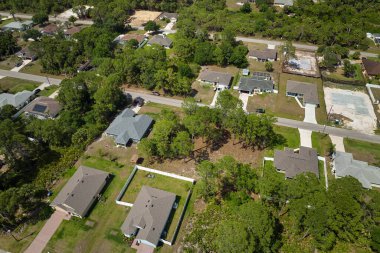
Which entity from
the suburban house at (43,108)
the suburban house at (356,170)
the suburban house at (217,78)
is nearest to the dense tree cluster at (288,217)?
the suburban house at (356,170)

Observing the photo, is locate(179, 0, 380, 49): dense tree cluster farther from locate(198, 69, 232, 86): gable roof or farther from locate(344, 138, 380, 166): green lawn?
locate(344, 138, 380, 166): green lawn

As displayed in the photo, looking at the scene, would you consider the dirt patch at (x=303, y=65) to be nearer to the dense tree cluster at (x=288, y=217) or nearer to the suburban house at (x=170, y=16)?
the dense tree cluster at (x=288, y=217)

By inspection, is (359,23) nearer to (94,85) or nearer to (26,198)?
(94,85)

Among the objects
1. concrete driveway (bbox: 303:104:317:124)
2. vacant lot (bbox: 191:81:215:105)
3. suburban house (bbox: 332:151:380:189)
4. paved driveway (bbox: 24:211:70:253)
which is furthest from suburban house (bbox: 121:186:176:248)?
concrete driveway (bbox: 303:104:317:124)

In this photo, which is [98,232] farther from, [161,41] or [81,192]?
Answer: [161,41]

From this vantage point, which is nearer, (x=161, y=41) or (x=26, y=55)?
(x=26, y=55)

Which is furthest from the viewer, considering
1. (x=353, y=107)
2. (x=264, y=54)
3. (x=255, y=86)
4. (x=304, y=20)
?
(x=304, y=20)

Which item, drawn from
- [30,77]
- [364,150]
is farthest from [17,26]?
[364,150]

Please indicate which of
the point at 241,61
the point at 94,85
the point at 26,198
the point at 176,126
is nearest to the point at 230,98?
the point at 176,126
